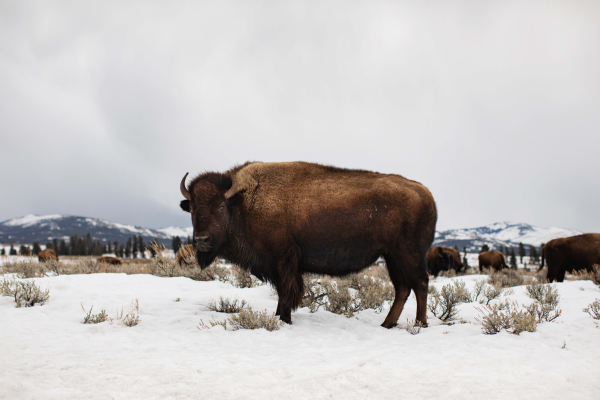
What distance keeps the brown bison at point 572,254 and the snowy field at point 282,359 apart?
29.9 feet

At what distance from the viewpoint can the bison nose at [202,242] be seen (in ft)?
15.9

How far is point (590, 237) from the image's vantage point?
12281 mm

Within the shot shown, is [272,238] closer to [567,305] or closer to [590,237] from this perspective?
[567,305]

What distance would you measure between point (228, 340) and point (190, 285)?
4.44 m

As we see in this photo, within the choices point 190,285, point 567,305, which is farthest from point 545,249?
point 190,285

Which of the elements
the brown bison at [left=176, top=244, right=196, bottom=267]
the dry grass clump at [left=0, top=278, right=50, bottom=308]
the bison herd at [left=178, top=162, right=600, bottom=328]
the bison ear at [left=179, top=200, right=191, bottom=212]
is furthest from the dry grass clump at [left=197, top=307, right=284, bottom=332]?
the brown bison at [left=176, top=244, right=196, bottom=267]

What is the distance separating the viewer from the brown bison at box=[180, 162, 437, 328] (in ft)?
16.3

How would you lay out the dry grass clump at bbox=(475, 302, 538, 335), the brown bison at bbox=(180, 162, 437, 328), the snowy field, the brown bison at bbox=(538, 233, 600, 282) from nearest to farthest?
the snowy field → the dry grass clump at bbox=(475, 302, 538, 335) → the brown bison at bbox=(180, 162, 437, 328) → the brown bison at bbox=(538, 233, 600, 282)

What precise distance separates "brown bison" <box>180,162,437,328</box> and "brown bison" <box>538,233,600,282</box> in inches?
437

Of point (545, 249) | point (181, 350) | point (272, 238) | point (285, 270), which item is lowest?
point (545, 249)

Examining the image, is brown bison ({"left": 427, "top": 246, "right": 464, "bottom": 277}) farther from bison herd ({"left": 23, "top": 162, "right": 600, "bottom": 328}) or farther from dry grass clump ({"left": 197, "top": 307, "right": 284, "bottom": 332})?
dry grass clump ({"left": 197, "top": 307, "right": 284, "bottom": 332})

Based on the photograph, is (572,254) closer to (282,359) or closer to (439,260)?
(439,260)

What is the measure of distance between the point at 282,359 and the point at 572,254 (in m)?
14.1

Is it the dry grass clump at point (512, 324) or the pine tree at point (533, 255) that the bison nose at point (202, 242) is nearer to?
the dry grass clump at point (512, 324)
